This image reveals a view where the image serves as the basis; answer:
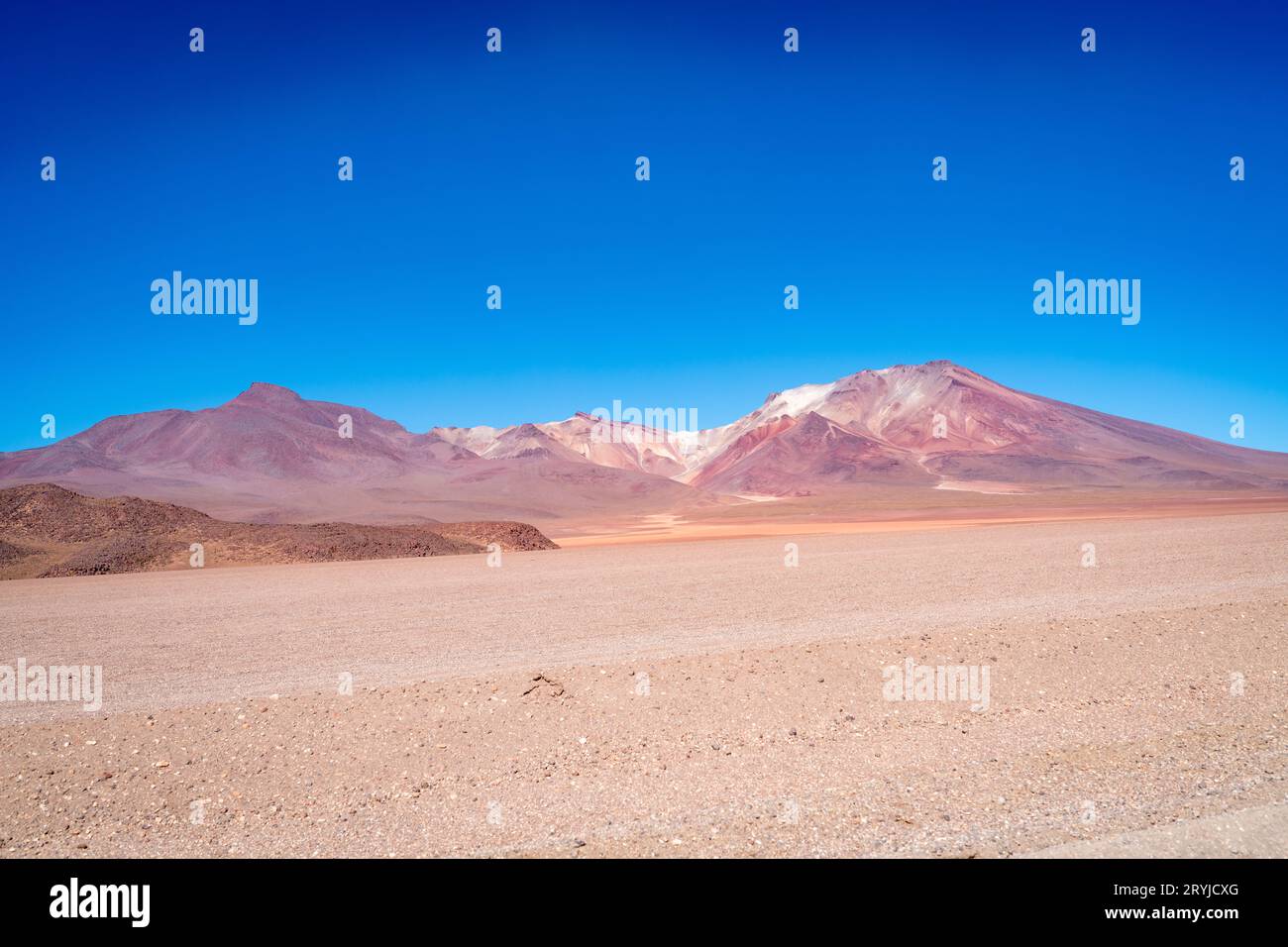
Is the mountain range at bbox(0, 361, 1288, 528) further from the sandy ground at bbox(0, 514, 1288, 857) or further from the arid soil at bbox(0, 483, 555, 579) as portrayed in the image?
the sandy ground at bbox(0, 514, 1288, 857)

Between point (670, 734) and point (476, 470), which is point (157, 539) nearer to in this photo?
point (670, 734)

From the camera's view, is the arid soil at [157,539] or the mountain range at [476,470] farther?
the mountain range at [476,470]

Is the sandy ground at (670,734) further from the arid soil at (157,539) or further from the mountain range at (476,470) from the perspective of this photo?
the mountain range at (476,470)

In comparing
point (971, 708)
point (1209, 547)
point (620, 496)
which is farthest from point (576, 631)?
point (620, 496)

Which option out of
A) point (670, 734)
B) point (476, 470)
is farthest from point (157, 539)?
point (476, 470)

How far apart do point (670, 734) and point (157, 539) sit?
31.9 m

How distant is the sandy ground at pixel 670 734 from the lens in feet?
21.4

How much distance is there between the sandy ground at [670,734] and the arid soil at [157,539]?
15.7m

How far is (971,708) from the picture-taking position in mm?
9562

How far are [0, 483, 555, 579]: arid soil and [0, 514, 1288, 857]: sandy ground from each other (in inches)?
619

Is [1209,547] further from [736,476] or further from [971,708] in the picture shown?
[736,476]

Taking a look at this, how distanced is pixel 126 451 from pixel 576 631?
582 ft

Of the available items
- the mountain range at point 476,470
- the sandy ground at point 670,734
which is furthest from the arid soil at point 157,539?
the mountain range at point 476,470

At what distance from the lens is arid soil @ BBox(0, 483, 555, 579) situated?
3152 centimetres
